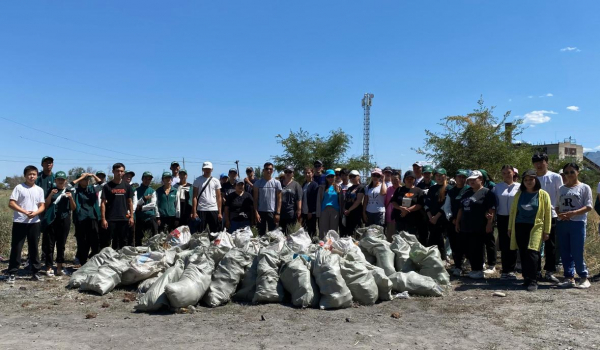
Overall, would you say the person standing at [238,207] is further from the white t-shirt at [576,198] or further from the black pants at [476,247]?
the white t-shirt at [576,198]

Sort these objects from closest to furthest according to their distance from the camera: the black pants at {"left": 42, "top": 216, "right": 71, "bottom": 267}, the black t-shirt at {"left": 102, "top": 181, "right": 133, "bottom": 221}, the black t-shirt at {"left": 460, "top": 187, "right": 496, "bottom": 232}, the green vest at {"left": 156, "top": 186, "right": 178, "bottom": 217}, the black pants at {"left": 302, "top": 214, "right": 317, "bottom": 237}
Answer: the black t-shirt at {"left": 460, "top": 187, "right": 496, "bottom": 232} → the black pants at {"left": 42, "top": 216, "right": 71, "bottom": 267} → the black t-shirt at {"left": 102, "top": 181, "right": 133, "bottom": 221} → the green vest at {"left": 156, "top": 186, "right": 178, "bottom": 217} → the black pants at {"left": 302, "top": 214, "right": 317, "bottom": 237}

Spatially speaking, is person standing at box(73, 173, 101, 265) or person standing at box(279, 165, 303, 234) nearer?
person standing at box(73, 173, 101, 265)

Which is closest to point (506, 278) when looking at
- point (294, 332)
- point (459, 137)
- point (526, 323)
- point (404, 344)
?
point (526, 323)

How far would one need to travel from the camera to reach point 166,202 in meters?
8.20

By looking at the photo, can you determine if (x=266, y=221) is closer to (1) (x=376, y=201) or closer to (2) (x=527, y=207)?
(1) (x=376, y=201)

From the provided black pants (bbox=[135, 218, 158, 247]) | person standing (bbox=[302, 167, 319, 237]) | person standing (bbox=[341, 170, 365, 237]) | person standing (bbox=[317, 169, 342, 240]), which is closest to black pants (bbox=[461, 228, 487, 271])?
person standing (bbox=[341, 170, 365, 237])

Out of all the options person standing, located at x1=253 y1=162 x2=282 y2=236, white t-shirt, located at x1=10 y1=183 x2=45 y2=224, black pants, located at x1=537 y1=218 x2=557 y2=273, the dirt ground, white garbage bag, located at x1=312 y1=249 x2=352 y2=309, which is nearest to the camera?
the dirt ground

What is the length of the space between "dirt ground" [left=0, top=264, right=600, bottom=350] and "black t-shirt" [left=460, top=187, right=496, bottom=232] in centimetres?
112

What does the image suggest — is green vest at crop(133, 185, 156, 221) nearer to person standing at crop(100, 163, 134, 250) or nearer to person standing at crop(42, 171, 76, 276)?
person standing at crop(100, 163, 134, 250)

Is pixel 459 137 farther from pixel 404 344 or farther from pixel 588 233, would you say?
pixel 404 344

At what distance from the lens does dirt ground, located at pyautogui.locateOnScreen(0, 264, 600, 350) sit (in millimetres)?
4148

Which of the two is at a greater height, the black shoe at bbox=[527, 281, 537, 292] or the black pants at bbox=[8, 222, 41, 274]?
the black pants at bbox=[8, 222, 41, 274]

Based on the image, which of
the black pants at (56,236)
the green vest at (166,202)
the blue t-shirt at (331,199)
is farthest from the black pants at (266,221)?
the black pants at (56,236)

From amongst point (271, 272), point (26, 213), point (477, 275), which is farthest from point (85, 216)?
point (477, 275)
